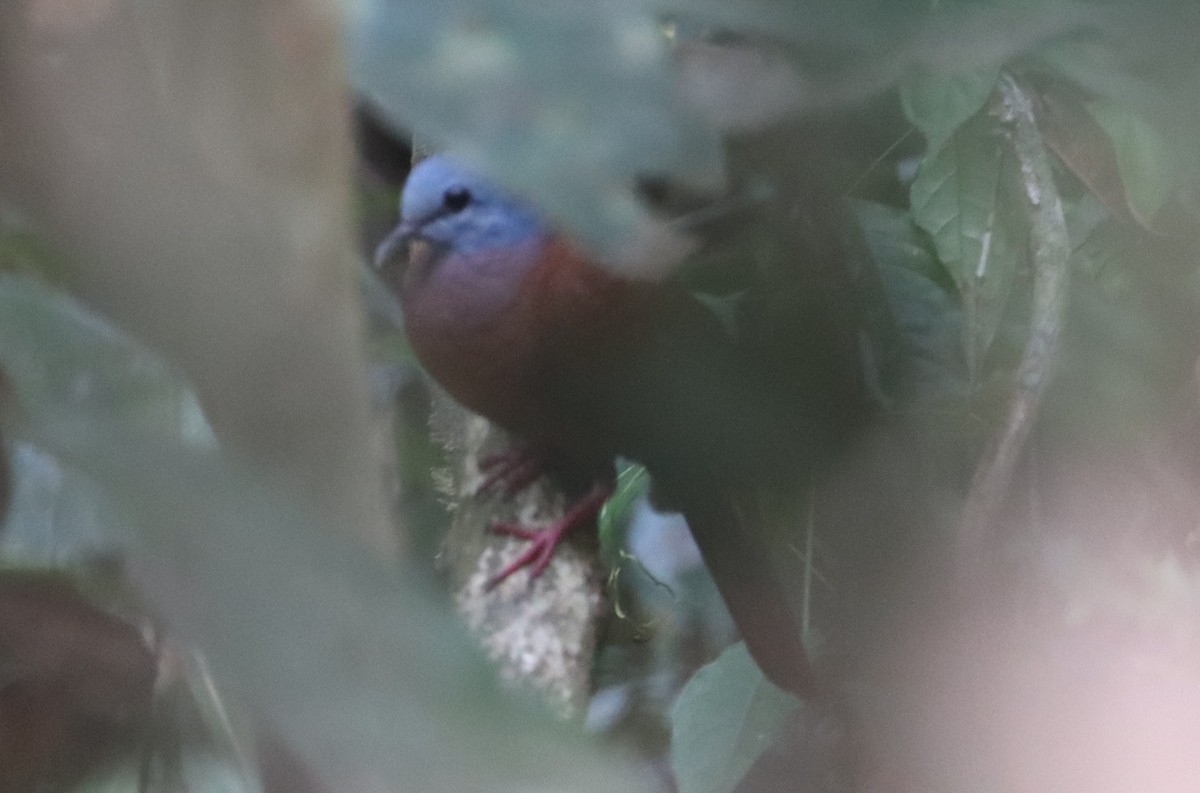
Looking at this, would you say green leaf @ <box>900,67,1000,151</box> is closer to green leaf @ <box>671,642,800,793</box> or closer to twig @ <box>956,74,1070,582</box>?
twig @ <box>956,74,1070,582</box>

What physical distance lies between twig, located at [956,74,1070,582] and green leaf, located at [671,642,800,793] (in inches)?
12.0

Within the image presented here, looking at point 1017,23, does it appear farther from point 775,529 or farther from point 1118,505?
point 1118,505

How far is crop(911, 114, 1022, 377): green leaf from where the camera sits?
0.78 metres

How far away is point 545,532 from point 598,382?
0.90 ft

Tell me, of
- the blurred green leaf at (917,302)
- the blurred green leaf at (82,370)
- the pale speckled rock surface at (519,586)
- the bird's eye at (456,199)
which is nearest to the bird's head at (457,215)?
the bird's eye at (456,199)

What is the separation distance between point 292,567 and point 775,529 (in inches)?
19.0

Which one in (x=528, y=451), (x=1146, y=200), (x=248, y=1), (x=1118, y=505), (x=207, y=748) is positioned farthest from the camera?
(x=528, y=451)

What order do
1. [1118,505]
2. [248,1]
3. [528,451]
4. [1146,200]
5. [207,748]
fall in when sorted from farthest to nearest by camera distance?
1. [528,451]
2. [1118,505]
3. [1146,200]
4. [207,748]
5. [248,1]

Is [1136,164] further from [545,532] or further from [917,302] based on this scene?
[545,532]

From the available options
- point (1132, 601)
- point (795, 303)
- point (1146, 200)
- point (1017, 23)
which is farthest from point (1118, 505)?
point (1017, 23)

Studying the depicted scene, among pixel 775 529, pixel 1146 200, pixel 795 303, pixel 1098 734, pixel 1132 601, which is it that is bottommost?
pixel 1132 601

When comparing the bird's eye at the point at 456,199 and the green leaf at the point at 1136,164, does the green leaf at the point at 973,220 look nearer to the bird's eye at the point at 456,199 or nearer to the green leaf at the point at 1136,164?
the green leaf at the point at 1136,164

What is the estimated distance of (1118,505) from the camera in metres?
0.82

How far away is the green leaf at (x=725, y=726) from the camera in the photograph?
37.7 inches
